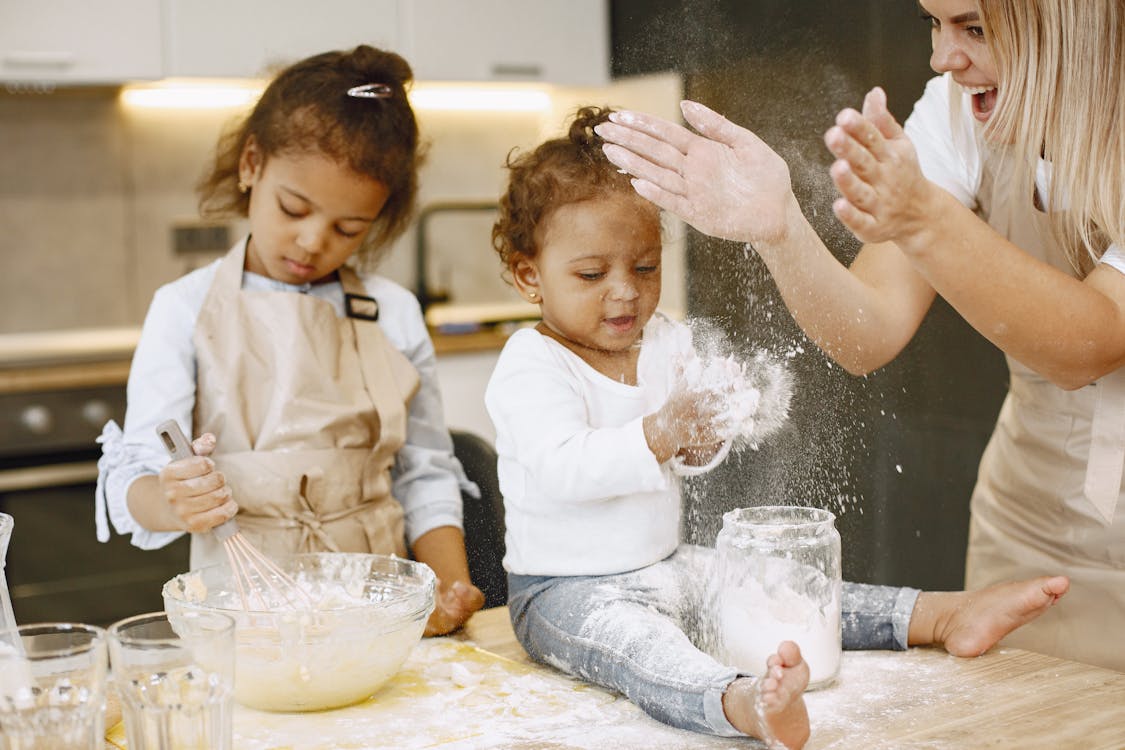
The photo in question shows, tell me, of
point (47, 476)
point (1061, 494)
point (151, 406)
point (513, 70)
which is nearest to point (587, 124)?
point (513, 70)

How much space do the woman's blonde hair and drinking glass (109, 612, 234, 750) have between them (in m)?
0.71

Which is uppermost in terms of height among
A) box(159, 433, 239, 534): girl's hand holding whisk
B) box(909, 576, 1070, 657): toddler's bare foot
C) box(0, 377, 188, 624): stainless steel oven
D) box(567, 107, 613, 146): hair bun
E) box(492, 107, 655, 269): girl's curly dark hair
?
box(567, 107, 613, 146): hair bun

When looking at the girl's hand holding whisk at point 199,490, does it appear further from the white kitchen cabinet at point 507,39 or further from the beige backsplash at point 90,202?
the beige backsplash at point 90,202

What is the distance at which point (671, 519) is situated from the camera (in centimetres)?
100

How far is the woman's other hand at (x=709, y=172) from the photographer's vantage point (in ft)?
2.97

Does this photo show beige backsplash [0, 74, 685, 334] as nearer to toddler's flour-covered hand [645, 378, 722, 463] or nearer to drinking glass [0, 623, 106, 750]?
toddler's flour-covered hand [645, 378, 722, 463]

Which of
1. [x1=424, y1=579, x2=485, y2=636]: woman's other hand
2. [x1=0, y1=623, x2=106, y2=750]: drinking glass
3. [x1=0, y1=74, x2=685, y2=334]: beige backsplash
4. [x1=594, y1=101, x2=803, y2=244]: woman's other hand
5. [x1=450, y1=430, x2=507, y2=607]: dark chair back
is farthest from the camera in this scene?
[x1=0, y1=74, x2=685, y2=334]: beige backsplash

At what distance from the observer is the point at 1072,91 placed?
3.16ft

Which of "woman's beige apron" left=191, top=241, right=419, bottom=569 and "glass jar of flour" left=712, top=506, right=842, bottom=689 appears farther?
"woman's beige apron" left=191, top=241, right=419, bottom=569

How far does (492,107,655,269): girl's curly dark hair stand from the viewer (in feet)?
3.18

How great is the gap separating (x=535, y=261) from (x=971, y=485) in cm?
77

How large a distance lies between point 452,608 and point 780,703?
0.37m

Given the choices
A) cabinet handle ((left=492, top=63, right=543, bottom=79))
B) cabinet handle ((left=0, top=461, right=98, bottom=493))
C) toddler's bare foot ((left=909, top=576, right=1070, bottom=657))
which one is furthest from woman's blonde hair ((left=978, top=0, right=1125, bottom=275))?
cabinet handle ((left=0, top=461, right=98, bottom=493))

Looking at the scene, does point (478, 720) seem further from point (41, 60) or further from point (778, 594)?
point (41, 60)
